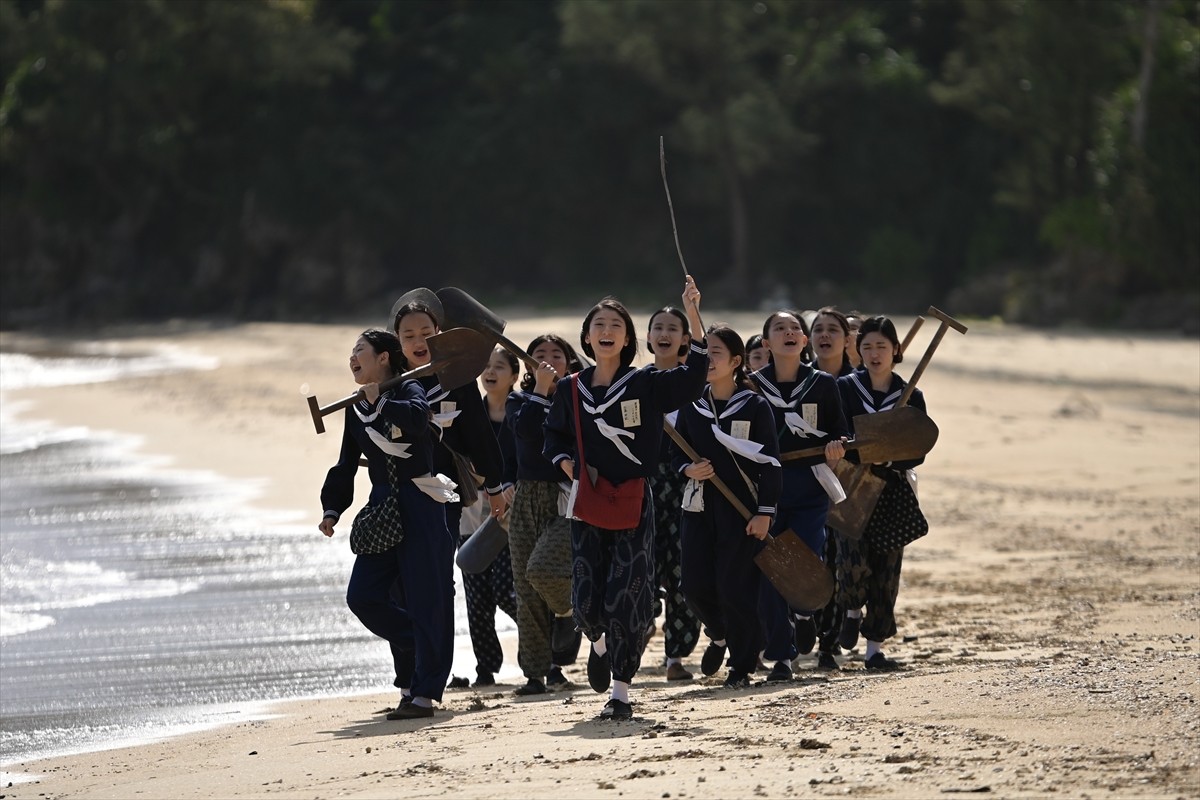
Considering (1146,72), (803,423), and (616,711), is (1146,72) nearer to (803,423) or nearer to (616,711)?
(803,423)

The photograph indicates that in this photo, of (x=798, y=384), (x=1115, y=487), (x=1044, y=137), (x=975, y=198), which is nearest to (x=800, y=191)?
(x=975, y=198)

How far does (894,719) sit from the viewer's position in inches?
215

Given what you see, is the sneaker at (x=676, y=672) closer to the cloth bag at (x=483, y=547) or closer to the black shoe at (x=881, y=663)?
the black shoe at (x=881, y=663)

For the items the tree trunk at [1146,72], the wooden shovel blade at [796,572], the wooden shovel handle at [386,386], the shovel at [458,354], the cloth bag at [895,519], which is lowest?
the wooden shovel blade at [796,572]

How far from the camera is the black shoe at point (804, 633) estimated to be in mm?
7582

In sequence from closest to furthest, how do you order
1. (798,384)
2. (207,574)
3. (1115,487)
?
1. (798,384)
2. (207,574)
3. (1115,487)

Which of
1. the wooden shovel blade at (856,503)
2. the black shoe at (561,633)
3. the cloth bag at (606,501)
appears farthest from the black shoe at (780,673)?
the cloth bag at (606,501)

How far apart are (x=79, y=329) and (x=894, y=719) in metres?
37.2

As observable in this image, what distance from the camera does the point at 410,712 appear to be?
6.55 meters

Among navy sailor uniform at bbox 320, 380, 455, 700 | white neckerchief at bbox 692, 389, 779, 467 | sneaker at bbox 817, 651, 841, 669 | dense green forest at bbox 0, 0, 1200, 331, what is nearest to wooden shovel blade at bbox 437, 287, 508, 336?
navy sailor uniform at bbox 320, 380, 455, 700

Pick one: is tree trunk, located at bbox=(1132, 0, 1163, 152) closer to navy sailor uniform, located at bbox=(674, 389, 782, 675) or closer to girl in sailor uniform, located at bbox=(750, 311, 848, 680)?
girl in sailor uniform, located at bbox=(750, 311, 848, 680)

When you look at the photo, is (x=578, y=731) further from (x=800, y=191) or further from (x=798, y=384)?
(x=800, y=191)

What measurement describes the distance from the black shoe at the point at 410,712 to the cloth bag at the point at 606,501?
1.04 meters

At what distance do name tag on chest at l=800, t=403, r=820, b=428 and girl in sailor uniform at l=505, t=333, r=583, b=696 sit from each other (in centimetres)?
105
